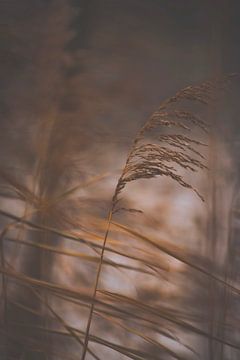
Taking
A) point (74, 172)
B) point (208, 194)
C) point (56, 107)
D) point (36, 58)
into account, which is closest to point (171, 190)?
point (208, 194)

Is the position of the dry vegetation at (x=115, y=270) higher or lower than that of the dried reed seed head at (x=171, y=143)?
lower

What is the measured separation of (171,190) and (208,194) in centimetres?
8

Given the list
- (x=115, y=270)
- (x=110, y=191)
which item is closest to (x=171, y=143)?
(x=110, y=191)

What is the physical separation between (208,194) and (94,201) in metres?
0.26

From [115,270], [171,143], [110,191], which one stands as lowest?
[115,270]

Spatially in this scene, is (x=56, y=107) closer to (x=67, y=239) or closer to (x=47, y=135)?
(x=47, y=135)

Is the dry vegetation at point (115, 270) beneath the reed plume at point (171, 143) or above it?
beneath

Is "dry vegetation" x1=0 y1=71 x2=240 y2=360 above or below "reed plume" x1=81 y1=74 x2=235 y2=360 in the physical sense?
below

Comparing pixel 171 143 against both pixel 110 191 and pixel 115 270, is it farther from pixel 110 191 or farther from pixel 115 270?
pixel 115 270

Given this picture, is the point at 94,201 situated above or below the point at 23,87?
below

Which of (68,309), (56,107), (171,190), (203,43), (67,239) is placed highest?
(203,43)

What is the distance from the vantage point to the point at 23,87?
1125mm

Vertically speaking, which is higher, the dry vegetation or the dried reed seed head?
the dried reed seed head

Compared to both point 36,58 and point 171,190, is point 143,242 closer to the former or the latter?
point 171,190
